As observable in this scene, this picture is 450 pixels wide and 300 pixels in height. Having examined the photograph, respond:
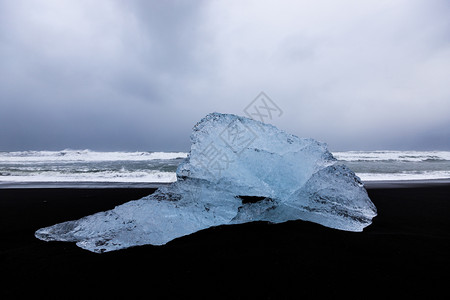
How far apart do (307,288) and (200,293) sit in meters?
0.76

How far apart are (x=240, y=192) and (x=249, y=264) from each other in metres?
1.37

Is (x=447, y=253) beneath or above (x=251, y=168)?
beneath

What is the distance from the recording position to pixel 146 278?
2027 millimetres

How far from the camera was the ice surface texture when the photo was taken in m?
3.24

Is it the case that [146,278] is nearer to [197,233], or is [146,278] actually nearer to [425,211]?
[197,233]

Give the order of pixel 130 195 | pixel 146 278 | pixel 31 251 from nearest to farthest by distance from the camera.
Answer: pixel 146 278 → pixel 31 251 → pixel 130 195

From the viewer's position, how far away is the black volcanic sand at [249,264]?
1.84m

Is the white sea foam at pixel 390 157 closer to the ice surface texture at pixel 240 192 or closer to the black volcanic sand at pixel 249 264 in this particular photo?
the ice surface texture at pixel 240 192

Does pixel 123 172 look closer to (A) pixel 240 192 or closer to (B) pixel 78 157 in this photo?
(A) pixel 240 192

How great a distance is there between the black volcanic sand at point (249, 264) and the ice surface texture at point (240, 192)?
0.19 m

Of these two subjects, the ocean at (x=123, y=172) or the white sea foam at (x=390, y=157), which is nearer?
the ocean at (x=123, y=172)

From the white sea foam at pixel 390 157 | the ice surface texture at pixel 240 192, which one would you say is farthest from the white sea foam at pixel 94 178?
the white sea foam at pixel 390 157

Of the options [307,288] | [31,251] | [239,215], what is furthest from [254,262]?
[31,251]

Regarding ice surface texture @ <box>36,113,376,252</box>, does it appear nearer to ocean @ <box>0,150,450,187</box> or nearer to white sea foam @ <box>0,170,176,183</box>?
ocean @ <box>0,150,450,187</box>
